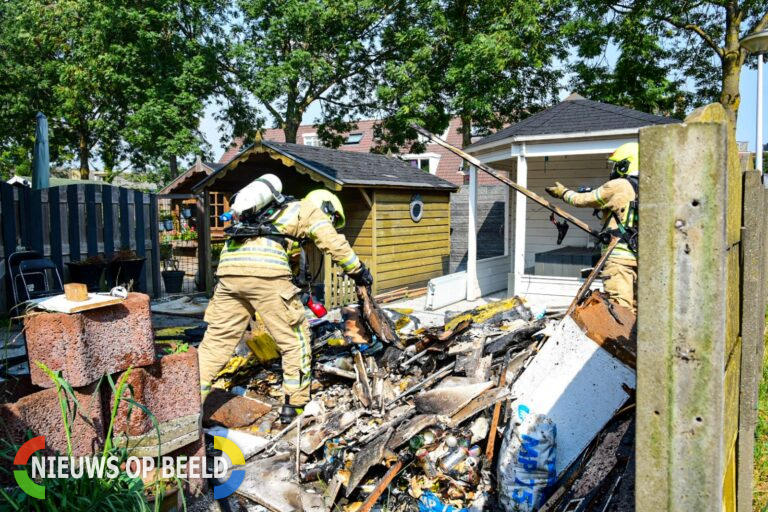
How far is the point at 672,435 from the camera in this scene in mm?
1302

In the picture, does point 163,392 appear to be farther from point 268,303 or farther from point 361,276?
point 361,276

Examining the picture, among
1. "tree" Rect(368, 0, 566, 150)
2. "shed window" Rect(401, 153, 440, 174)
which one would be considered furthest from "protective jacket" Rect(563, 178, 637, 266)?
"shed window" Rect(401, 153, 440, 174)

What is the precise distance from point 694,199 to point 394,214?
33.8 ft

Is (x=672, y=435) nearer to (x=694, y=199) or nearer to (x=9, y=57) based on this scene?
(x=694, y=199)

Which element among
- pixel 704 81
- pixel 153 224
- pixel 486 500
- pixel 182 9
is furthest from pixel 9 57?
pixel 486 500

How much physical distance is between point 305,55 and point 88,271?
12.8 m

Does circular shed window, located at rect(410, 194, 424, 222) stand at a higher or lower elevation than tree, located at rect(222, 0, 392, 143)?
lower

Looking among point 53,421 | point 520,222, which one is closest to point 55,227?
point 520,222

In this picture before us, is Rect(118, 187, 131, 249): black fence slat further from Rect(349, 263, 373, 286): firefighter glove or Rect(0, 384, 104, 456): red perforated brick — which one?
Rect(0, 384, 104, 456): red perforated brick

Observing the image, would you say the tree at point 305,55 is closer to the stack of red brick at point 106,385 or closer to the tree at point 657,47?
the tree at point 657,47

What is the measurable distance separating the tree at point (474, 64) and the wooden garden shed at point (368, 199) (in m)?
4.39

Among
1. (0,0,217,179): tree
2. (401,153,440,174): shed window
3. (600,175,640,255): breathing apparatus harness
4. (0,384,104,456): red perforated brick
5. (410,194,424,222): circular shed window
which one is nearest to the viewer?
(0,384,104,456): red perforated brick

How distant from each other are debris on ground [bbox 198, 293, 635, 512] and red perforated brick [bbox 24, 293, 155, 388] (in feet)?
3.99

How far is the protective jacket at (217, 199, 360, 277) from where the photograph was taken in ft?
14.6
